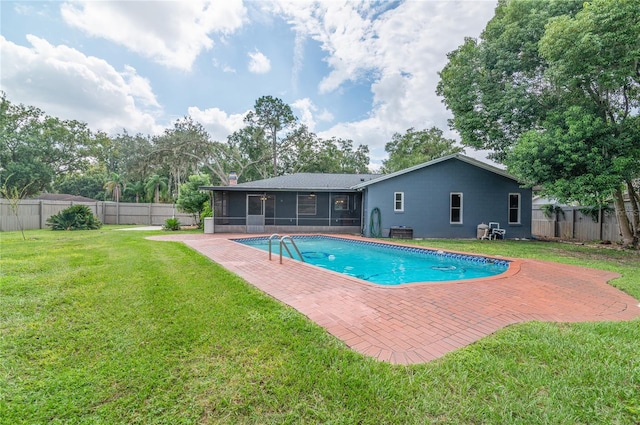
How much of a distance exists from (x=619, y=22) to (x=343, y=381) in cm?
1162

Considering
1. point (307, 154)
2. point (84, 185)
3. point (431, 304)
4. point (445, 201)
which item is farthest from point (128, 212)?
point (84, 185)

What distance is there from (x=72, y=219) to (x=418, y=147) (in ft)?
90.7

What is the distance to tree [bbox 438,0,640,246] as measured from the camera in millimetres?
8234

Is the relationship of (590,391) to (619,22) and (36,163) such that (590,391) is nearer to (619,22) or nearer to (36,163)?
(619,22)

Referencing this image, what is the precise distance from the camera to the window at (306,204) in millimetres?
16812

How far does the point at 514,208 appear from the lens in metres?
14.2

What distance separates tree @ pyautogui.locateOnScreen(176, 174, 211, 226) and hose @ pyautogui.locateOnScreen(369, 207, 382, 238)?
10.1 metres

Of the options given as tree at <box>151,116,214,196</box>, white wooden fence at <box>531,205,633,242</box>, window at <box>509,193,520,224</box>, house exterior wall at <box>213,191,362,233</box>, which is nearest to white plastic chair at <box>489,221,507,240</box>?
window at <box>509,193,520,224</box>

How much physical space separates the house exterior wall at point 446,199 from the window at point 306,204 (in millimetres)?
3969

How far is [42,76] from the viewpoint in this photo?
15.4 m

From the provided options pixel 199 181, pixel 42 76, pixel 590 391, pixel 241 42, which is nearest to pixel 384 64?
pixel 241 42

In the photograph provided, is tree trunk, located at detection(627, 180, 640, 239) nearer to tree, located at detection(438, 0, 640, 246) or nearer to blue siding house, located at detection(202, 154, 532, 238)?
tree, located at detection(438, 0, 640, 246)

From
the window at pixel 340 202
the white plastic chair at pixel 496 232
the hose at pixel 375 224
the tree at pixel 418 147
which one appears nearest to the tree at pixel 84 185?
the window at pixel 340 202

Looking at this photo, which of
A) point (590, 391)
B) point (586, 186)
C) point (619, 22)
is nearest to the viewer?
point (590, 391)
